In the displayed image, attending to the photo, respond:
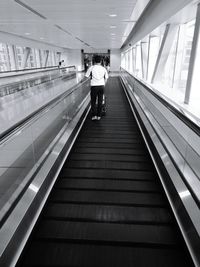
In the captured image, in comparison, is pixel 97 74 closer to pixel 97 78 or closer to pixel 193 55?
pixel 97 78

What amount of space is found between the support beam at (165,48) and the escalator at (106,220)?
208 inches

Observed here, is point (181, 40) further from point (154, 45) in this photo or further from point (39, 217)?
point (39, 217)

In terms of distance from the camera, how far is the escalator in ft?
7.56

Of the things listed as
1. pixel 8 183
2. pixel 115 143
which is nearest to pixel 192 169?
pixel 8 183

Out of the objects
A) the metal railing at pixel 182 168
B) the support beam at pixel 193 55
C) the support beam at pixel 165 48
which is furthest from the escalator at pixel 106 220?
the support beam at pixel 165 48

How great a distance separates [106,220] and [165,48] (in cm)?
772

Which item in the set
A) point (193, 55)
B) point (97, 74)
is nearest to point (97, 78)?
point (97, 74)

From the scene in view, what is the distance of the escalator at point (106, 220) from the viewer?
230cm

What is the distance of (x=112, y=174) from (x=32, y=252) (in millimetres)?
1894

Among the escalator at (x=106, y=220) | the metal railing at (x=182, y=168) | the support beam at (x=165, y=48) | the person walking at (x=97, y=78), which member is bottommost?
the escalator at (x=106, y=220)

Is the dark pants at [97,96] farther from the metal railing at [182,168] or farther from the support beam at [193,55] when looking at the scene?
the metal railing at [182,168]

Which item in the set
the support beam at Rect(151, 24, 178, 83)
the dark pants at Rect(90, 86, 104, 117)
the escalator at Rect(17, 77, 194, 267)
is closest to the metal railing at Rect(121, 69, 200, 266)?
the escalator at Rect(17, 77, 194, 267)

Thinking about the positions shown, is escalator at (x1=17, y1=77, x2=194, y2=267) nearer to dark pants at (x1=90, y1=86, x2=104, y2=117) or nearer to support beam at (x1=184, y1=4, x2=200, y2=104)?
dark pants at (x1=90, y1=86, x2=104, y2=117)

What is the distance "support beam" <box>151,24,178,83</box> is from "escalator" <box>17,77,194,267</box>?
5273 millimetres
